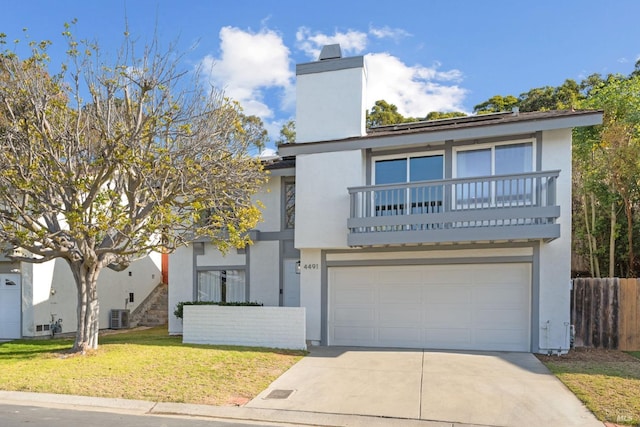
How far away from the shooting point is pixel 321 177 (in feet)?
42.2

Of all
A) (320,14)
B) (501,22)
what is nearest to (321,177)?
(320,14)

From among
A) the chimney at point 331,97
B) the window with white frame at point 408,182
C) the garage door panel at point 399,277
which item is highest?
the chimney at point 331,97

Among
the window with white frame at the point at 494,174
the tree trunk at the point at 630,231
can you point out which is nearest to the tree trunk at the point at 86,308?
the window with white frame at the point at 494,174

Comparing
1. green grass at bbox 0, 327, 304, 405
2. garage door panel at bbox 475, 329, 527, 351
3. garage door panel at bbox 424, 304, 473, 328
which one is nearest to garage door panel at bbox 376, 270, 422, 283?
garage door panel at bbox 424, 304, 473, 328

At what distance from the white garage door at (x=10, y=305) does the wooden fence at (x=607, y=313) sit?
17478mm

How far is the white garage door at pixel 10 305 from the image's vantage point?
1593cm

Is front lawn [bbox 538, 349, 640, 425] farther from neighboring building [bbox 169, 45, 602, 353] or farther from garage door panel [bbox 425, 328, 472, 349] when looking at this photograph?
garage door panel [bbox 425, 328, 472, 349]

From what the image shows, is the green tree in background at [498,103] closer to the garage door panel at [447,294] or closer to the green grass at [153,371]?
the garage door panel at [447,294]

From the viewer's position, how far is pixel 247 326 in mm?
12016

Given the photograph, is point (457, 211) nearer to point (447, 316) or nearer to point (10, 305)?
point (447, 316)

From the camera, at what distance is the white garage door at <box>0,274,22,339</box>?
1593cm

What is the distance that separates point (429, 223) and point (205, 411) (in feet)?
22.1

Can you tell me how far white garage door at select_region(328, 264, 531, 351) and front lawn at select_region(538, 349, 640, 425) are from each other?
1404 millimetres

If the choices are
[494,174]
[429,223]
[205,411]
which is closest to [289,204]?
[429,223]
